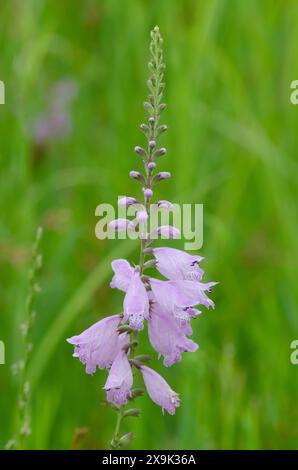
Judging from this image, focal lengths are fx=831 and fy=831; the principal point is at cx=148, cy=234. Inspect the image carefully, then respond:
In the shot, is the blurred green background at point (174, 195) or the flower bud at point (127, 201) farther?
the blurred green background at point (174, 195)

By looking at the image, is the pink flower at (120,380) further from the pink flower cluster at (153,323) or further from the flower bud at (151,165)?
the flower bud at (151,165)

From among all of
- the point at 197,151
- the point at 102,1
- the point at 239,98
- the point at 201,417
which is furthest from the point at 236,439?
the point at 102,1

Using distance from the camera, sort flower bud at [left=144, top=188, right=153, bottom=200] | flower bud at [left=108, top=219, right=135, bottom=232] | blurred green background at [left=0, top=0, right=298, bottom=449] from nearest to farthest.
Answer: flower bud at [left=144, top=188, right=153, bottom=200], flower bud at [left=108, top=219, right=135, bottom=232], blurred green background at [left=0, top=0, right=298, bottom=449]

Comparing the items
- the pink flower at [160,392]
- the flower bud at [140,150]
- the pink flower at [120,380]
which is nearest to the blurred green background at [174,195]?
the pink flower at [160,392]

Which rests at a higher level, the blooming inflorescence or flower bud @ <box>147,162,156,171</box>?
flower bud @ <box>147,162,156,171</box>

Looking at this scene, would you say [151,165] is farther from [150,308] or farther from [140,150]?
[150,308]

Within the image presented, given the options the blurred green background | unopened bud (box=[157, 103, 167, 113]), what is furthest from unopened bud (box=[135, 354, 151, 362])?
the blurred green background

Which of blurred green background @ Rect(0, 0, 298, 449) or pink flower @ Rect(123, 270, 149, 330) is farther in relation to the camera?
blurred green background @ Rect(0, 0, 298, 449)

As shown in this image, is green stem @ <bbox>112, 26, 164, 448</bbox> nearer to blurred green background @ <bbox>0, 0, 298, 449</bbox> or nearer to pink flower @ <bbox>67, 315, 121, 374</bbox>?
pink flower @ <bbox>67, 315, 121, 374</bbox>

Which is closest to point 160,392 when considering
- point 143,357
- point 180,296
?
point 143,357
